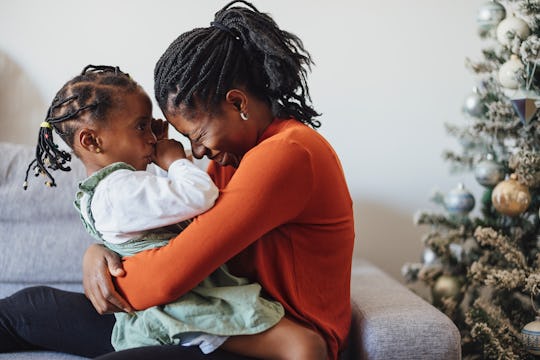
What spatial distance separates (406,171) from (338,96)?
360 mm

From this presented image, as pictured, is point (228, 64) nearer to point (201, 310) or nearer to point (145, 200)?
point (145, 200)

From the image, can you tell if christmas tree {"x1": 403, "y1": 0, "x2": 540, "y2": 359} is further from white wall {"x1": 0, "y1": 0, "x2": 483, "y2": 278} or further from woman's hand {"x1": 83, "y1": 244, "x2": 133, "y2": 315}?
woman's hand {"x1": 83, "y1": 244, "x2": 133, "y2": 315}

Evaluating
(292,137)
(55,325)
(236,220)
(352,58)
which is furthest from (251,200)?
(352,58)

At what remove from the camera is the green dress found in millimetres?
1116

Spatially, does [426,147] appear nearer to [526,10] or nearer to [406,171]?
[406,171]

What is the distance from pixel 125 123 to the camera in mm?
1263

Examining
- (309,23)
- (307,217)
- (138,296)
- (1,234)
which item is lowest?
(1,234)

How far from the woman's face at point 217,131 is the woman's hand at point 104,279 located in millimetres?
259

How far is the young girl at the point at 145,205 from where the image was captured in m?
1.11

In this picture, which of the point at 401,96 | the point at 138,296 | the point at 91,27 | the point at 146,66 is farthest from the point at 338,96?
the point at 138,296

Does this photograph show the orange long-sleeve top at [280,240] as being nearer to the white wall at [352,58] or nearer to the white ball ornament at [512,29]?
the white ball ornament at [512,29]

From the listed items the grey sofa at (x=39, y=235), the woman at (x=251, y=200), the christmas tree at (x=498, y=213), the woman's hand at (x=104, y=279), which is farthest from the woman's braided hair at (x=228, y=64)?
the christmas tree at (x=498, y=213)

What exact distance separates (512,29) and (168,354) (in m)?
1.25

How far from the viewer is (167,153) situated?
49.2 inches
